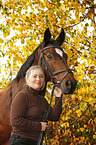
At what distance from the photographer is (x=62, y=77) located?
1765 millimetres

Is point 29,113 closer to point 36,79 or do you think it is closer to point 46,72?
point 36,79

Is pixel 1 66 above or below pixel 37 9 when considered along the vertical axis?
below

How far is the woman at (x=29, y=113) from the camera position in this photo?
1.41 meters

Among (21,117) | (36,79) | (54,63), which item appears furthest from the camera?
(54,63)

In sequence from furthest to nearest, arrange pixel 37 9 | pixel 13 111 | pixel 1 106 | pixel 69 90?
pixel 37 9 < pixel 1 106 < pixel 69 90 < pixel 13 111

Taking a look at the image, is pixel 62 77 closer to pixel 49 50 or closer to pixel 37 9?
pixel 49 50

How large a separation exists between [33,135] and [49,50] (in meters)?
0.87

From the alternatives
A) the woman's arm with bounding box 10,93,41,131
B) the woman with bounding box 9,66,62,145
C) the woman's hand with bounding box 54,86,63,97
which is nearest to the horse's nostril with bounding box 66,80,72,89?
the woman's hand with bounding box 54,86,63,97

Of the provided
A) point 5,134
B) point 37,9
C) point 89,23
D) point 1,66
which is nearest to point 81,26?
point 89,23

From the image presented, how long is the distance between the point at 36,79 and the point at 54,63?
1.35ft

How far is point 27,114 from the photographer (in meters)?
1.46

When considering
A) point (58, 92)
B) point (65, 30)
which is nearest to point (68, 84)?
point (58, 92)

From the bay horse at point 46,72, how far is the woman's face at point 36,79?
0.87 ft

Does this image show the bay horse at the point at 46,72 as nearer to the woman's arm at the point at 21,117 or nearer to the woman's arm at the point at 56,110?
the woman's arm at the point at 56,110
